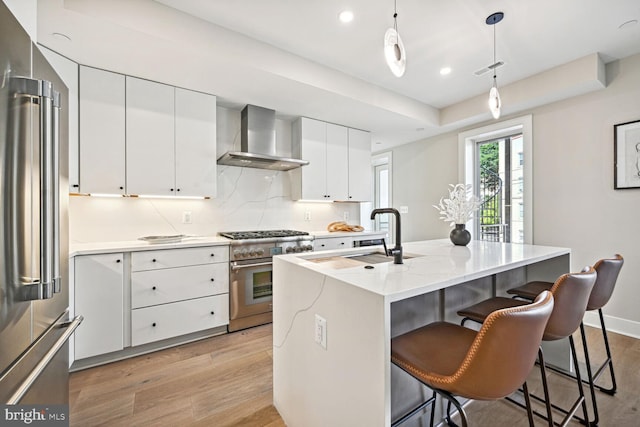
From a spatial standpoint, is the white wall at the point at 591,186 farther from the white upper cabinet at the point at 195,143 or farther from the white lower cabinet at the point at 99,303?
the white lower cabinet at the point at 99,303

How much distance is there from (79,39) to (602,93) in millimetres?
4661

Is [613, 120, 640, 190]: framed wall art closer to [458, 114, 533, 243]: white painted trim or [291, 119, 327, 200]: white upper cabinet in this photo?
[458, 114, 533, 243]: white painted trim

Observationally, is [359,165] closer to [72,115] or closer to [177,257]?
[177,257]

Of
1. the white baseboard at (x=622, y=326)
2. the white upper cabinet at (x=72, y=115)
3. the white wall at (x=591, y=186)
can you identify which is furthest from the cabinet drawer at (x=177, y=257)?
the white baseboard at (x=622, y=326)

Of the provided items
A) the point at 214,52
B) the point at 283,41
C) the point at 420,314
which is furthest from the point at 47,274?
the point at 283,41

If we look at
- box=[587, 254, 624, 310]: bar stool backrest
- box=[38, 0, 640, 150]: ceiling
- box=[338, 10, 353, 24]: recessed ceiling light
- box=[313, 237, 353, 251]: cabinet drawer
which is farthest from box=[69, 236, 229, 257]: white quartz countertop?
box=[587, 254, 624, 310]: bar stool backrest

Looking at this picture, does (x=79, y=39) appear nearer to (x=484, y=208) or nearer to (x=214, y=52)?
(x=214, y=52)

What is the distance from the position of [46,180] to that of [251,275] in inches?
82.4

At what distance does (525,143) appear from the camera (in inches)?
132

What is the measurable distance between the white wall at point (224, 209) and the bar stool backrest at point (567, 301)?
2.91 meters

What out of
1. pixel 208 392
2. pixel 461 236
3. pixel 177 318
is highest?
pixel 461 236

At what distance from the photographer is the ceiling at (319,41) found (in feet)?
6.28

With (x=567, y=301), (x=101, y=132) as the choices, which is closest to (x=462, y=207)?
(x=567, y=301)

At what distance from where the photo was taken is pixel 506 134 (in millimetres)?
3711
